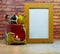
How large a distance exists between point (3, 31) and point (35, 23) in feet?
1.98

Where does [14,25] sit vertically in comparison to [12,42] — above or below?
above

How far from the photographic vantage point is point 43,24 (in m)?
3.13

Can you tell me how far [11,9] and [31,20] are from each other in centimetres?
45

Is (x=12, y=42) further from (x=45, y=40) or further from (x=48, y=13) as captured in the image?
(x=48, y=13)

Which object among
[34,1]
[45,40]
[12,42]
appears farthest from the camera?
[34,1]

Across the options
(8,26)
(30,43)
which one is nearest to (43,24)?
(30,43)

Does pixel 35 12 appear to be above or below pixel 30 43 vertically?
above

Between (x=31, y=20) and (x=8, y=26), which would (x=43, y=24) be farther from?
(x=8, y=26)

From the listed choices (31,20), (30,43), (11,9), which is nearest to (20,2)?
(11,9)

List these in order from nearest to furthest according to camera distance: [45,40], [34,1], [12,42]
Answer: [12,42], [45,40], [34,1]

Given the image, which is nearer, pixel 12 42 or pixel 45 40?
pixel 12 42

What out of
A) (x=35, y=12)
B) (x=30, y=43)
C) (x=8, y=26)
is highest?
(x=35, y=12)

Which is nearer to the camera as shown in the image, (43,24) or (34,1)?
(43,24)

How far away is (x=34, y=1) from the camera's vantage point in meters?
3.35
